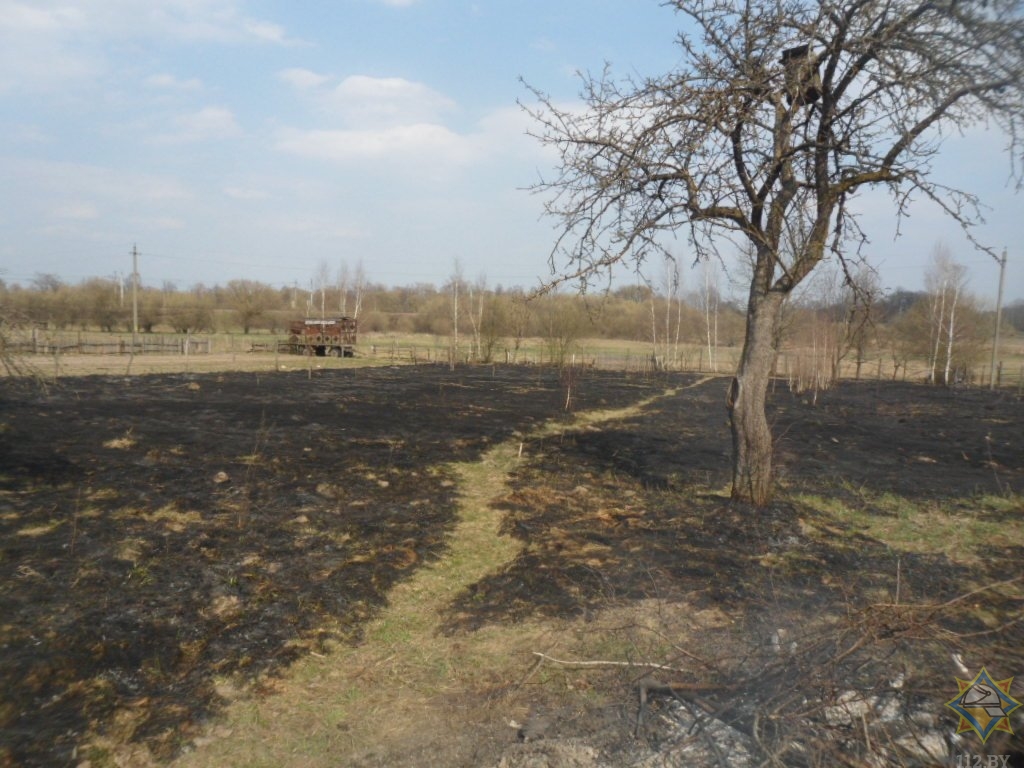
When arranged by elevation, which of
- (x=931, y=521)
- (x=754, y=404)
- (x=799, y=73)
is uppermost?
(x=799, y=73)

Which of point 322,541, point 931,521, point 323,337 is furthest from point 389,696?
point 323,337

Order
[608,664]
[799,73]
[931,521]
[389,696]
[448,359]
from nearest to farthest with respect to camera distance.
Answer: [389,696]
[608,664]
[799,73]
[931,521]
[448,359]

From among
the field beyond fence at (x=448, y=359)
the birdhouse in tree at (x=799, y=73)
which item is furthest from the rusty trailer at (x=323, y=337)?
the birdhouse in tree at (x=799, y=73)

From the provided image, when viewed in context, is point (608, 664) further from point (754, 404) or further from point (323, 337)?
point (323, 337)

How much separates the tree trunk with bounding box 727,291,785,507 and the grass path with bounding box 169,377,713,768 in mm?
3226

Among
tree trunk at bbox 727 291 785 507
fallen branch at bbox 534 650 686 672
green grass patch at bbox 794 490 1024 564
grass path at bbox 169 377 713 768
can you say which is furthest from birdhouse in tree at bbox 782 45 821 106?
grass path at bbox 169 377 713 768

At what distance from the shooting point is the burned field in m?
3.85

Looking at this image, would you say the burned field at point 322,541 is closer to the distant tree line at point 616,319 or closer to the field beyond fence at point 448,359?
the distant tree line at point 616,319

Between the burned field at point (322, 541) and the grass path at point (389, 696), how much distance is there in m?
0.17

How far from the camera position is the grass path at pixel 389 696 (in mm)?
3262

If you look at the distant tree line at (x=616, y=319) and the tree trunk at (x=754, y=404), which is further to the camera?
the distant tree line at (x=616, y=319)

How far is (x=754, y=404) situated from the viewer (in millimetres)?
6633

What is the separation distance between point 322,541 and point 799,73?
19.6 ft

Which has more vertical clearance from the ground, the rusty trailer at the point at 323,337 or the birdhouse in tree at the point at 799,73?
the birdhouse in tree at the point at 799,73
